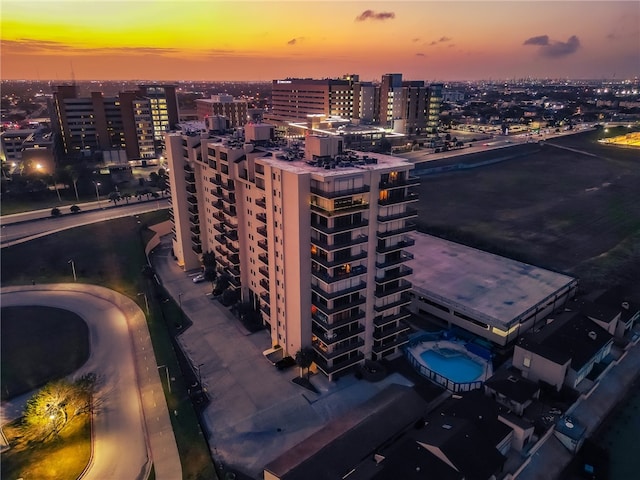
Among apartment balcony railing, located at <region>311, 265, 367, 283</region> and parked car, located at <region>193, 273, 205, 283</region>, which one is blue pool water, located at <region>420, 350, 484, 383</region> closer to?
apartment balcony railing, located at <region>311, 265, 367, 283</region>

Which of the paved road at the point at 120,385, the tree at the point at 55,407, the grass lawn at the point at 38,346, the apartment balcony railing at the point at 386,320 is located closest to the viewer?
the paved road at the point at 120,385

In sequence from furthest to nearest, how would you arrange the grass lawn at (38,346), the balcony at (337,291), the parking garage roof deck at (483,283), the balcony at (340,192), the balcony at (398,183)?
1. the parking garage roof deck at (483,283)
2. the grass lawn at (38,346)
3. the balcony at (398,183)
4. the balcony at (337,291)
5. the balcony at (340,192)

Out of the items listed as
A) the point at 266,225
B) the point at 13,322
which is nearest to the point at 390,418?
the point at 266,225

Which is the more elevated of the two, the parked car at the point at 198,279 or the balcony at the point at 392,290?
the balcony at the point at 392,290

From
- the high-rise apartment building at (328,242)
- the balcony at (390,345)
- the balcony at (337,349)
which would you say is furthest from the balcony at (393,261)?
the balcony at (390,345)

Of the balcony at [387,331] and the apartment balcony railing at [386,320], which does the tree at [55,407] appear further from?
the apartment balcony railing at [386,320]
